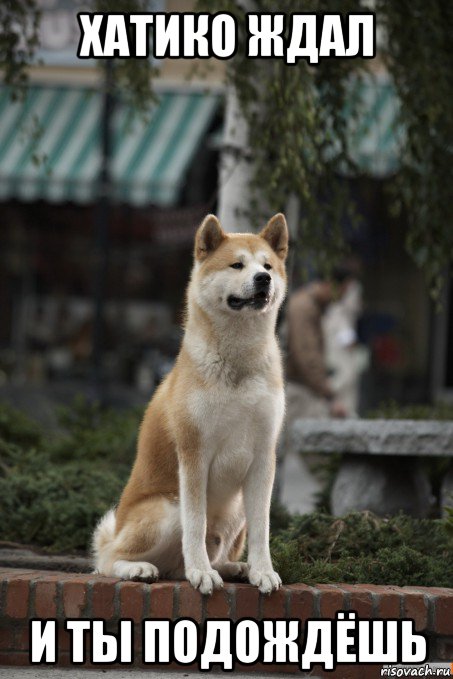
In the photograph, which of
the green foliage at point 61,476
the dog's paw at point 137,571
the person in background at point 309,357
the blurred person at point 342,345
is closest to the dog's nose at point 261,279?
the dog's paw at point 137,571

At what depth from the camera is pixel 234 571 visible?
442 centimetres

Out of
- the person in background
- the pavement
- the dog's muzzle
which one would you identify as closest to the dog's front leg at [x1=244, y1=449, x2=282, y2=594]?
the dog's muzzle

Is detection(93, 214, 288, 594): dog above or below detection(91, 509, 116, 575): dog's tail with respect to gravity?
above

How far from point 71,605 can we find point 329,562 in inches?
49.5

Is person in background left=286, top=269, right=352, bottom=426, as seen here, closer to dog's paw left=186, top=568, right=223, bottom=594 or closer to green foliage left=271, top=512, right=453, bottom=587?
green foliage left=271, top=512, right=453, bottom=587

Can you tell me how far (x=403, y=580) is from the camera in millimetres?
4648

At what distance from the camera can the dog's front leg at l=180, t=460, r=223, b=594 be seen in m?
4.08

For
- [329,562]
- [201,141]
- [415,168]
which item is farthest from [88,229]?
[329,562]

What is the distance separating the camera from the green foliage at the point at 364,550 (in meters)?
4.61

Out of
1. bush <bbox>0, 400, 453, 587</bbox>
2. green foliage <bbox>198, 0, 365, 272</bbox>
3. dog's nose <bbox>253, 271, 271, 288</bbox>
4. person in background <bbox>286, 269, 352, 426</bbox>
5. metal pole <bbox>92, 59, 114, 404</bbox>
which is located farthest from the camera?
metal pole <bbox>92, 59, 114, 404</bbox>

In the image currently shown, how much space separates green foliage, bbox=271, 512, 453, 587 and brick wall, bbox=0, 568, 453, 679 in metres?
0.19

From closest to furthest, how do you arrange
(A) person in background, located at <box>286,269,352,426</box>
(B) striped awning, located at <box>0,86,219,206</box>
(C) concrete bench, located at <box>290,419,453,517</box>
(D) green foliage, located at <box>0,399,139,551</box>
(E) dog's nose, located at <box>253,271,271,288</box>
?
(E) dog's nose, located at <box>253,271,271,288</box> < (D) green foliage, located at <box>0,399,139,551</box> < (C) concrete bench, located at <box>290,419,453,517</box> < (A) person in background, located at <box>286,269,352,426</box> < (B) striped awning, located at <box>0,86,219,206</box>

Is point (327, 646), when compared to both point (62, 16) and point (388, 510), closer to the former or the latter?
point (388, 510)

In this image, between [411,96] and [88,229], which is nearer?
[411,96]
